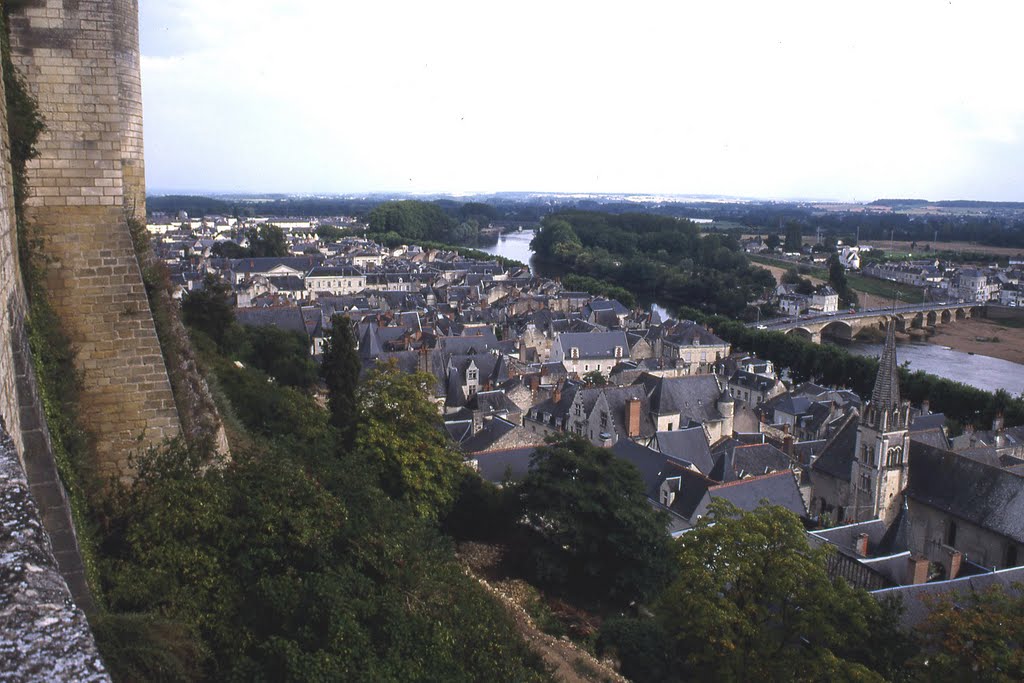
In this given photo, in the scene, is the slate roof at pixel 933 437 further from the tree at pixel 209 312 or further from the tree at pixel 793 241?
the tree at pixel 793 241

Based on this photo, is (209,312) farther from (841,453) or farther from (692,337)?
(692,337)

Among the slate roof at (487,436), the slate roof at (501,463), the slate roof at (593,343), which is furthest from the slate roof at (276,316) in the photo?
the slate roof at (501,463)

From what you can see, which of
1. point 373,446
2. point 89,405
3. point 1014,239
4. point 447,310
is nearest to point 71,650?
point 89,405

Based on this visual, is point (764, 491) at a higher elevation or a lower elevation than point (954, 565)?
higher

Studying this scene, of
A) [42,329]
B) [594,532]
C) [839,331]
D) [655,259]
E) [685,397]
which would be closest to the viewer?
[42,329]

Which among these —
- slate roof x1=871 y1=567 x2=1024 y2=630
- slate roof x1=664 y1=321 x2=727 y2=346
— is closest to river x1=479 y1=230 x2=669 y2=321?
slate roof x1=664 y1=321 x2=727 y2=346

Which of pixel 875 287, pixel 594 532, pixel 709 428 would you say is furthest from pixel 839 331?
pixel 594 532
